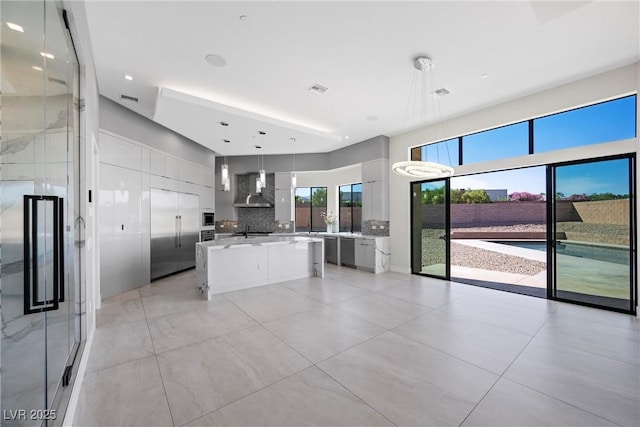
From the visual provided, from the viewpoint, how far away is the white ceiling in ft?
8.37

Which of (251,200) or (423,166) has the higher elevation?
(423,166)

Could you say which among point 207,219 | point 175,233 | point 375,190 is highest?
point 375,190

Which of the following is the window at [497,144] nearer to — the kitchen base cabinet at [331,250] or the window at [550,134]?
the window at [550,134]

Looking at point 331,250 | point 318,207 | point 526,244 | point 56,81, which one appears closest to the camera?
point 56,81

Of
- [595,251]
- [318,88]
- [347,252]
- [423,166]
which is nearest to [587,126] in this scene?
[595,251]

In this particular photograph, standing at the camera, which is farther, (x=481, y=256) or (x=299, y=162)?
(x=481, y=256)

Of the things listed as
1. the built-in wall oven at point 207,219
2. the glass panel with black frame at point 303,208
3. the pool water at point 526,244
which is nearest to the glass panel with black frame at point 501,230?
the pool water at point 526,244

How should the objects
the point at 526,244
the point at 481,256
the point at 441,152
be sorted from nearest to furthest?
the point at 441,152 < the point at 481,256 < the point at 526,244

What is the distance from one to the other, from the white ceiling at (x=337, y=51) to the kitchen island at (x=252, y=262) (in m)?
A: 2.35

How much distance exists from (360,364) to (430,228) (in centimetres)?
424

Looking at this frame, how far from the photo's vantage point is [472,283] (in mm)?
5309

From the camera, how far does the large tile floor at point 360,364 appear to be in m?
1.79

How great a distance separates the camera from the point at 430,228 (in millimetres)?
5863

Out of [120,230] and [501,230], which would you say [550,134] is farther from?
[120,230]
